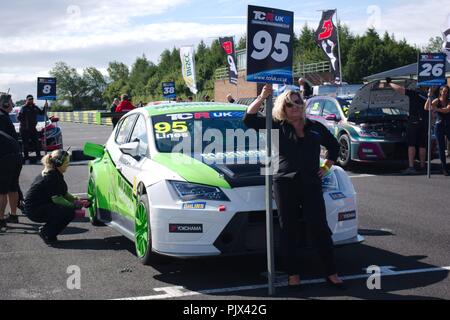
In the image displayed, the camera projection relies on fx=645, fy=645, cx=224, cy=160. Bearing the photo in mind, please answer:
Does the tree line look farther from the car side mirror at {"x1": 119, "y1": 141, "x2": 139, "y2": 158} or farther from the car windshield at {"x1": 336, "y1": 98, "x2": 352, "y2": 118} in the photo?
the car side mirror at {"x1": 119, "y1": 141, "x2": 139, "y2": 158}

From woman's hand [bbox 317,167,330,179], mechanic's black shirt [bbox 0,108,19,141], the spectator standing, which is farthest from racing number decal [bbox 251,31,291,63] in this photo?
the spectator standing

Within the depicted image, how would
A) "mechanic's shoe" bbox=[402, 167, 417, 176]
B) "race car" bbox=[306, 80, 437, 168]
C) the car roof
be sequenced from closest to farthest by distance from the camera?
the car roof, "mechanic's shoe" bbox=[402, 167, 417, 176], "race car" bbox=[306, 80, 437, 168]

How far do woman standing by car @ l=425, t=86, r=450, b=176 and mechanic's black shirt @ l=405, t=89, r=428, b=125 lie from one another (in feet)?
1.89

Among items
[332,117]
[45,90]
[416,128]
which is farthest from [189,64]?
[416,128]

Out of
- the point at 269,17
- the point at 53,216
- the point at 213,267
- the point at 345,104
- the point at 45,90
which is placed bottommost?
the point at 213,267

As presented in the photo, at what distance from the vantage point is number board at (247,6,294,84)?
5.29 metres

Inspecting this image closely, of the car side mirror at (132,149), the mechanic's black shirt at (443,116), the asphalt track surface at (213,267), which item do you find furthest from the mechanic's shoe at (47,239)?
the mechanic's black shirt at (443,116)

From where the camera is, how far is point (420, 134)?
14.1 metres

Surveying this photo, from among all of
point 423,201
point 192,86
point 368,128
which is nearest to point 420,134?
point 368,128

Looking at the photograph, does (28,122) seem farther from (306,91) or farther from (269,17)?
(269,17)

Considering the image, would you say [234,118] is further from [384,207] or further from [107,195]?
[384,207]

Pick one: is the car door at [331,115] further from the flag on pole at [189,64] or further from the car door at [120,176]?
the flag on pole at [189,64]

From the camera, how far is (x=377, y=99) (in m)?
14.6

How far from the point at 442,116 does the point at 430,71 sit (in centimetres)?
98
